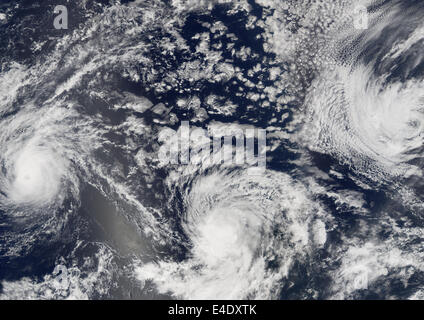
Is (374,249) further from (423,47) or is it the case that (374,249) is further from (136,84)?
(136,84)

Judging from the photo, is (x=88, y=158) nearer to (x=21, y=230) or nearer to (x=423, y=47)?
(x=21, y=230)

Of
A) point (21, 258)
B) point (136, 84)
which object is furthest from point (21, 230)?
point (136, 84)

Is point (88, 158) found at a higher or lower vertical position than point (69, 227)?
higher

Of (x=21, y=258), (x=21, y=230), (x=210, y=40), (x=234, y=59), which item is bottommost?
(x=21, y=258)

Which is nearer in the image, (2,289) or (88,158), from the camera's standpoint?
(2,289)

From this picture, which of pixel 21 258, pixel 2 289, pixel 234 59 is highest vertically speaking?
pixel 234 59

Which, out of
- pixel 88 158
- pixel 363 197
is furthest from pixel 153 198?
pixel 363 197
